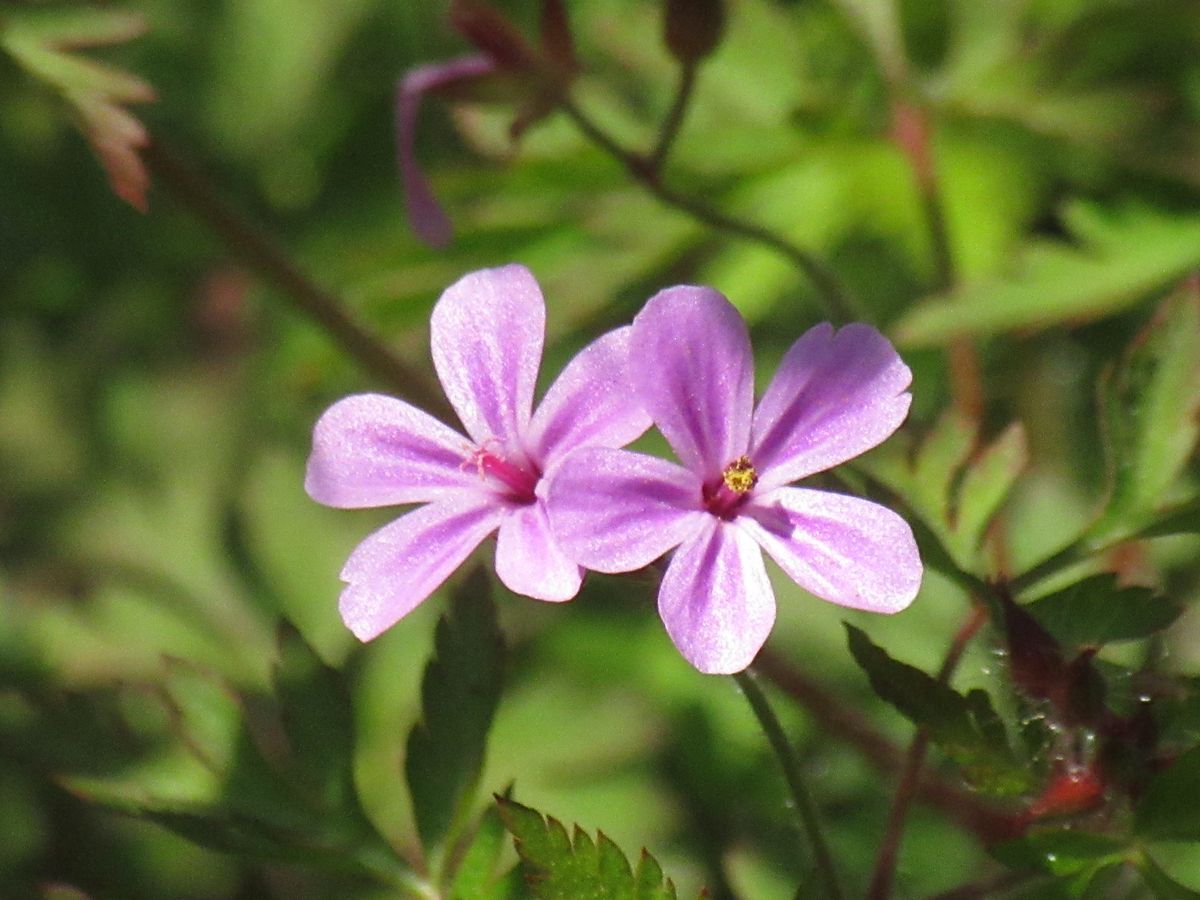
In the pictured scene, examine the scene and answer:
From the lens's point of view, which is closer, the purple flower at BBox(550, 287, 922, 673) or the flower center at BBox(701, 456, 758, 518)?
the purple flower at BBox(550, 287, 922, 673)

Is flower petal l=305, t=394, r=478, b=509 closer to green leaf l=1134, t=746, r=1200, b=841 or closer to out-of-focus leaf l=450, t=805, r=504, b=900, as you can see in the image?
out-of-focus leaf l=450, t=805, r=504, b=900

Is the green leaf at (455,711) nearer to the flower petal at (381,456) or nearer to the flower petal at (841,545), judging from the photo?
the flower petal at (381,456)

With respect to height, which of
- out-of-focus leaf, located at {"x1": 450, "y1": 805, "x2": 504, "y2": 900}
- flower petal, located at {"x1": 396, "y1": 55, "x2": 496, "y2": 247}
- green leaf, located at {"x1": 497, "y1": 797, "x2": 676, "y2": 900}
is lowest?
green leaf, located at {"x1": 497, "y1": 797, "x2": 676, "y2": 900}

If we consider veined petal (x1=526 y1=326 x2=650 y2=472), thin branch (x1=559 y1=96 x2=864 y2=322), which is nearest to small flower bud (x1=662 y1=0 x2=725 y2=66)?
thin branch (x1=559 y1=96 x2=864 y2=322)

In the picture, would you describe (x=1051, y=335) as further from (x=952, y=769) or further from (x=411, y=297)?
(x=411, y=297)

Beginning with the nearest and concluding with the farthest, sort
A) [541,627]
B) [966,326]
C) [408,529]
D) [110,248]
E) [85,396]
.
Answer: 1. [408,529]
2. [966,326]
3. [541,627]
4. [85,396]
5. [110,248]

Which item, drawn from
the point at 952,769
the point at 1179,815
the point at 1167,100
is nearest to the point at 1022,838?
the point at 1179,815

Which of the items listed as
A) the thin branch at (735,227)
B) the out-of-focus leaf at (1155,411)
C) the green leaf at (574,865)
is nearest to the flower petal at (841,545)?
the green leaf at (574,865)

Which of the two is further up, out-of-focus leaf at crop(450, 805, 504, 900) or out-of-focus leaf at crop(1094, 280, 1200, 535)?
out-of-focus leaf at crop(1094, 280, 1200, 535)
